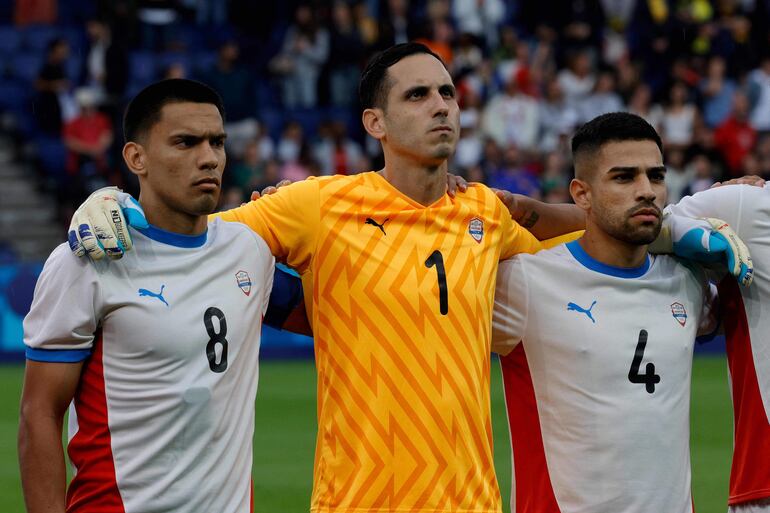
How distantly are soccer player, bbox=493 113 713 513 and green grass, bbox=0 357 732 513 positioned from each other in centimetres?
374

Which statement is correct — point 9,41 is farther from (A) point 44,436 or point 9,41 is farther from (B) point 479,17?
(A) point 44,436

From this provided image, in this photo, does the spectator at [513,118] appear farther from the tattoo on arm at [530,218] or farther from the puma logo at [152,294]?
the puma logo at [152,294]

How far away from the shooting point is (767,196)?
229 inches

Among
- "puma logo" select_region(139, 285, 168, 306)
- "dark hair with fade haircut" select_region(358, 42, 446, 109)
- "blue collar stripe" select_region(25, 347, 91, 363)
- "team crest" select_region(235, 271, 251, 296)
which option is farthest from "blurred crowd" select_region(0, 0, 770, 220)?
"blue collar stripe" select_region(25, 347, 91, 363)

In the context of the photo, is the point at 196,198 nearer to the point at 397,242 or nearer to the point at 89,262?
the point at 89,262

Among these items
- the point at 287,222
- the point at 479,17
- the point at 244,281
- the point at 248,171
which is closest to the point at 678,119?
the point at 479,17

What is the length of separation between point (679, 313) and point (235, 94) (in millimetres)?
14481

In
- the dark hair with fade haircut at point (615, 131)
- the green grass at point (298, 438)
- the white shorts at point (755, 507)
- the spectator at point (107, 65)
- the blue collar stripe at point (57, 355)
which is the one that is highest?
the spectator at point (107, 65)

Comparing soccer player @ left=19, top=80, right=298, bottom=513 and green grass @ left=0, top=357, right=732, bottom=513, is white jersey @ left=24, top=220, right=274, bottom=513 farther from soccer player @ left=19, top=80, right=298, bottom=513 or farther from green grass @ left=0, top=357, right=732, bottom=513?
green grass @ left=0, top=357, right=732, bottom=513

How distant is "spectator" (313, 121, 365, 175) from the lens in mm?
19953

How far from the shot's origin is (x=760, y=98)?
20562mm

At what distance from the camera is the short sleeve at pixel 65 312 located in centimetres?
473

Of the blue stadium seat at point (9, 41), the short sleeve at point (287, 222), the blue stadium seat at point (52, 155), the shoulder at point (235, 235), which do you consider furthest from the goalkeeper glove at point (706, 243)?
the blue stadium seat at point (9, 41)

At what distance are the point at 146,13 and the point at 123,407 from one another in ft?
56.0
